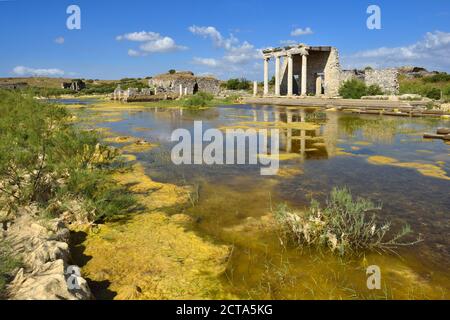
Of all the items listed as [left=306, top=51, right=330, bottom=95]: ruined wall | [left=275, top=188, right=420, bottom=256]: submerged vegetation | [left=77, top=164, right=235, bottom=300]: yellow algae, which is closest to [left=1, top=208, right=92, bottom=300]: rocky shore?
[left=77, top=164, right=235, bottom=300]: yellow algae

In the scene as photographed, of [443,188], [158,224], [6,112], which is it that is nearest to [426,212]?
[443,188]

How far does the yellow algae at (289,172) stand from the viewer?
823 centimetres

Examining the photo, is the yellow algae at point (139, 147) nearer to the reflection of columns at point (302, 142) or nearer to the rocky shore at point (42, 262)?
the reflection of columns at point (302, 142)

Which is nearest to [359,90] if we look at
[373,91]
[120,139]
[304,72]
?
[373,91]

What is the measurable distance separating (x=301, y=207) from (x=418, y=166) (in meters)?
4.84

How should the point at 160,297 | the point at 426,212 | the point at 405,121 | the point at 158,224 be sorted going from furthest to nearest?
1. the point at 405,121
2. the point at 426,212
3. the point at 158,224
4. the point at 160,297

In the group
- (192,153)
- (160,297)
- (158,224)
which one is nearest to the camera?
(160,297)

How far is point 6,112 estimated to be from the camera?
28.0 ft

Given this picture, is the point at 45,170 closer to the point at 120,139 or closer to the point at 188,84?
the point at 120,139

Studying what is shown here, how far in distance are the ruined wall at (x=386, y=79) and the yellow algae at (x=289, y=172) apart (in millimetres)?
30312

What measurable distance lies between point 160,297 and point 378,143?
37.5 feet

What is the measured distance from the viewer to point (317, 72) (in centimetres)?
3919

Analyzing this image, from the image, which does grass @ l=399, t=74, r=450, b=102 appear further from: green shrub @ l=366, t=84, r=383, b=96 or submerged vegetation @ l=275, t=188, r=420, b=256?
submerged vegetation @ l=275, t=188, r=420, b=256
